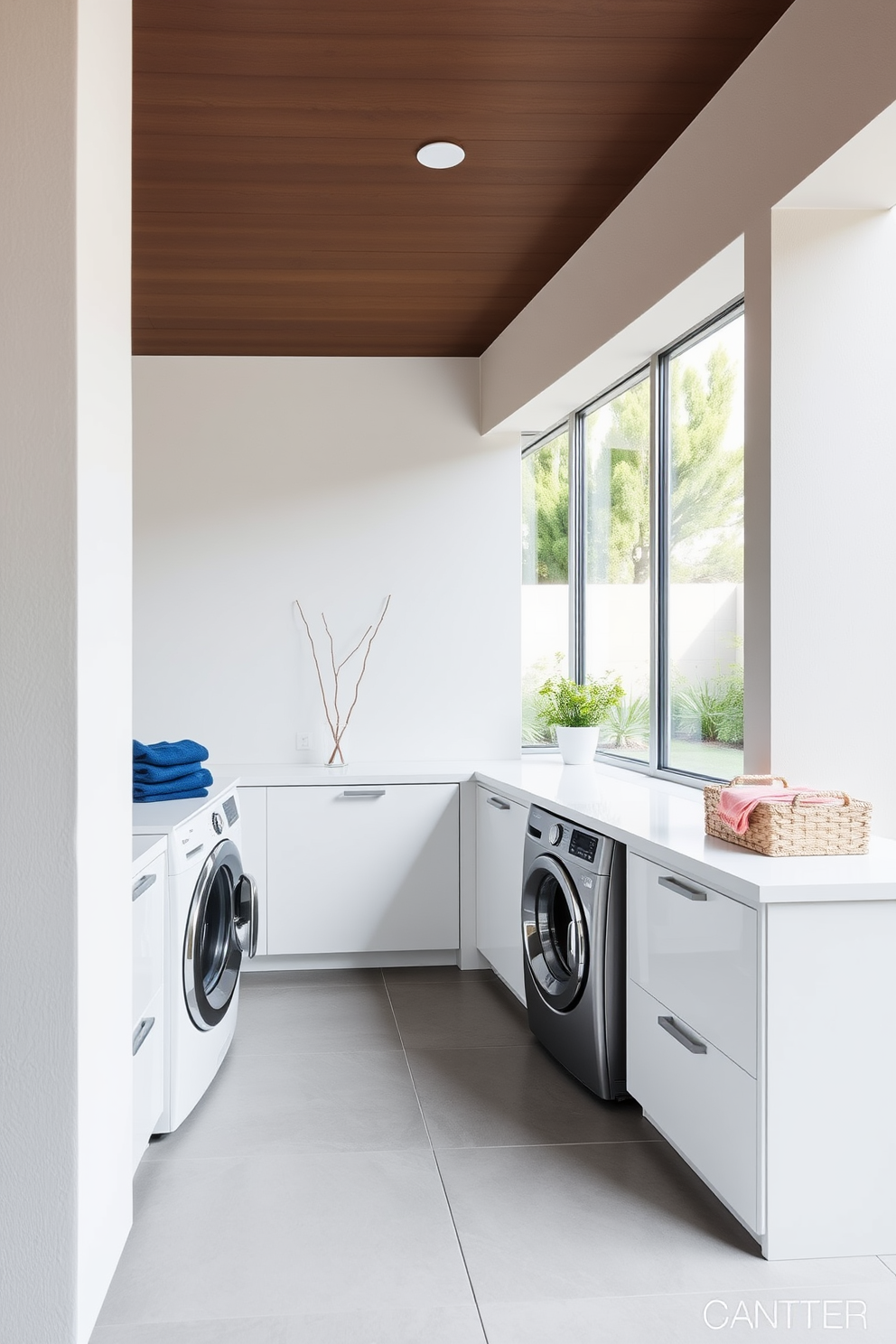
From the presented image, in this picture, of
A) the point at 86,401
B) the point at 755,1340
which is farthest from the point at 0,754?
the point at 755,1340

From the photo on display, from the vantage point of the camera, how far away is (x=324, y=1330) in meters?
1.86

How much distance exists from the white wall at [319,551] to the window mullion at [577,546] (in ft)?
0.92

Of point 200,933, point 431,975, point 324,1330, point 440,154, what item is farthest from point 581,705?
point 324,1330

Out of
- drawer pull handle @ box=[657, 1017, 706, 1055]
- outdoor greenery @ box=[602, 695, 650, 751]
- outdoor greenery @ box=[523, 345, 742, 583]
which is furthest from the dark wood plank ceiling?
drawer pull handle @ box=[657, 1017, 706, 1055]

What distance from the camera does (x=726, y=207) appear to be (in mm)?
2512

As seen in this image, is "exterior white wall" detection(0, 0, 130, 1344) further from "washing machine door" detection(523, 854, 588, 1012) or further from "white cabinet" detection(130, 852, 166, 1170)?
"washing machine door" detection(523, 854, 588, 1012)

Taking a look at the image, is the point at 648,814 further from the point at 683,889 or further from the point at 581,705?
the point at 581,705

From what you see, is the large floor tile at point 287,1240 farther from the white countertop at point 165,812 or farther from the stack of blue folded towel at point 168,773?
the stack of blue folded towel at point 168,773

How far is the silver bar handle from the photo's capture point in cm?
232

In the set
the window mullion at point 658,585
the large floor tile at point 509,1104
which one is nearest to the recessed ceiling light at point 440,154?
the window mullion at point 658,585

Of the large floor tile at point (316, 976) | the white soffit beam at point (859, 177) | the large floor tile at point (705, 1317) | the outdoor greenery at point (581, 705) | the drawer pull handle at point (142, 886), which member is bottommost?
the large floor tile at point (316, 976)

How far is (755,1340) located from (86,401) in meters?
1.92

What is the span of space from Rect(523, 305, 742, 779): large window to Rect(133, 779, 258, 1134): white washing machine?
1.57 m

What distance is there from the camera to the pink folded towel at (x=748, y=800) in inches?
85.5
